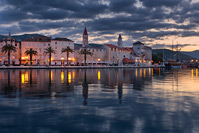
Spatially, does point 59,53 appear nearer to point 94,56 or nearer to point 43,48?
point 43,48

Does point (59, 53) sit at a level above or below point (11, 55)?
above

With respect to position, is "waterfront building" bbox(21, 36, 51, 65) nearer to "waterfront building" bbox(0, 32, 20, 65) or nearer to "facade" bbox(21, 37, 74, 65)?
"facade" bbox(21, 37, 74, 65)

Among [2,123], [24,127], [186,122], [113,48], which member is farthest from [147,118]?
[113,48]

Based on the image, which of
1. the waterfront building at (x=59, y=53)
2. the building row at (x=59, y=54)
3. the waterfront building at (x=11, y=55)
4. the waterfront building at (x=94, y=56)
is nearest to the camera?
the waterfront building at (x=11, y=55)

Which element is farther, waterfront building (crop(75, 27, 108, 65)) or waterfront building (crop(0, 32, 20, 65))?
waterfront building (crop(75, 27, 108, 65))

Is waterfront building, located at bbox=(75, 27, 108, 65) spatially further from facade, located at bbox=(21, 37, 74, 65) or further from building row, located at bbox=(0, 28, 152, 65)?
facade, located at bbox=(21, 37, 74, 65)

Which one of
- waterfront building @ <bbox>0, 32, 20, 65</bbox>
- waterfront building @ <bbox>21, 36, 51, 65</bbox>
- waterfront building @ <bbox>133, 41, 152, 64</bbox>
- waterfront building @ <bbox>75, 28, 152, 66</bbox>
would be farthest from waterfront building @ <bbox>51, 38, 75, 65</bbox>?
waterfront building @ <bbox>133, 41, 152, 64</bbox>

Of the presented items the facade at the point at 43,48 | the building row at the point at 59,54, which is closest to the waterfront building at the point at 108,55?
the building row at the point at 59,54

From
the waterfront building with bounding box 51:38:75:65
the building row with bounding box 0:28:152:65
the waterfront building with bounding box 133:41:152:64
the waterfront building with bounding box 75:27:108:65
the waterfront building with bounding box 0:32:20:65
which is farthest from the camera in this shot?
the waterfront building with bounding box 133:41:152:64

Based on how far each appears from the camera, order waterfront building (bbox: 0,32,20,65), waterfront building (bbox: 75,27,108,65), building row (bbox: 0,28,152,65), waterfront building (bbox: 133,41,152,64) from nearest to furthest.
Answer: waterfront building (bbox: 0,32,20,65) → building row (bbox: 0,28,152,65) → waterfront building (bbox: 75,27,108,65) → waterfront building (bbox: 133,41,152,64)

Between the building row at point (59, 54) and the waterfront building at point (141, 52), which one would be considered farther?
the waterfront building at point (141, 52)

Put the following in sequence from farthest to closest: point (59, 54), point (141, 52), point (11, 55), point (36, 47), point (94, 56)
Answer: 1. point (141, 52)
2. point (94, 56)
3. point (59, 54)
4. point (36, 47)
5. point (11, 55)

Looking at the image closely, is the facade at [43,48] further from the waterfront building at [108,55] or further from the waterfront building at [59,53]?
the waterfront building at [108,55]

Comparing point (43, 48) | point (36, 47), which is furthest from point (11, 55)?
point (43, 48)
